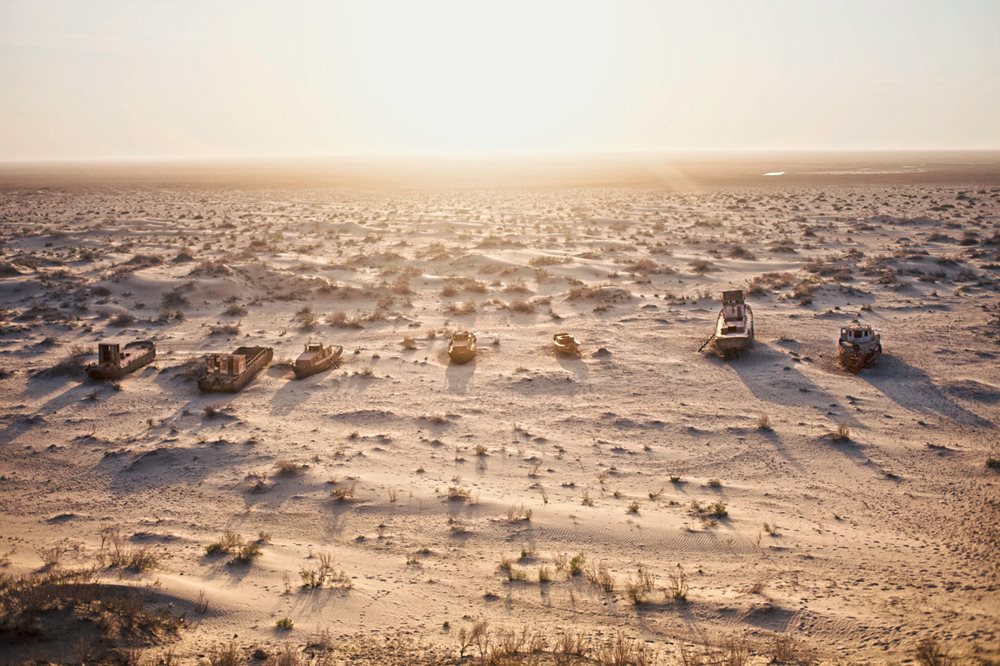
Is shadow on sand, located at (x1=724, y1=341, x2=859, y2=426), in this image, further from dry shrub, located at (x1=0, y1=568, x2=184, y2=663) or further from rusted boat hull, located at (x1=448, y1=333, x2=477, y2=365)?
dry shrub, located at (x1=0, y1=568, x2=184, y2=663)

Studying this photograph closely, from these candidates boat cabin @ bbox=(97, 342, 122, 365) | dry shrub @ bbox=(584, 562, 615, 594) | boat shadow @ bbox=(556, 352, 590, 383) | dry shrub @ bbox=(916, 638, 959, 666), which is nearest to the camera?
dry shrub @ bbox=(916, 638, 959, 666)

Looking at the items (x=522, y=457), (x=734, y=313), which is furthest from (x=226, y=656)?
(x=734, y=313)

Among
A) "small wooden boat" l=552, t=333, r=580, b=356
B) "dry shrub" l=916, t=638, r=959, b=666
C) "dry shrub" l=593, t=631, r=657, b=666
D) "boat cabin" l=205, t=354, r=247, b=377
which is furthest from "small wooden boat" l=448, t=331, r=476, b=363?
"dry shrub" l=916, t=638, r=959, b=666

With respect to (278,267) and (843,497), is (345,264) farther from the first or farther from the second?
(843,497)

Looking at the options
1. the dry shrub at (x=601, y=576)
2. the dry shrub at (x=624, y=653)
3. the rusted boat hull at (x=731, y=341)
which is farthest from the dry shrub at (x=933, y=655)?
the rusted boat hull at (x=731, y=341)

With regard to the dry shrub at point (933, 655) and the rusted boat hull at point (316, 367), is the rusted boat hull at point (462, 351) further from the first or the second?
the dry shrub at point (933, 655)

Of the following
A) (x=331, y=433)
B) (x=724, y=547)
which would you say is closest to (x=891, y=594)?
(x=724, y=547)
